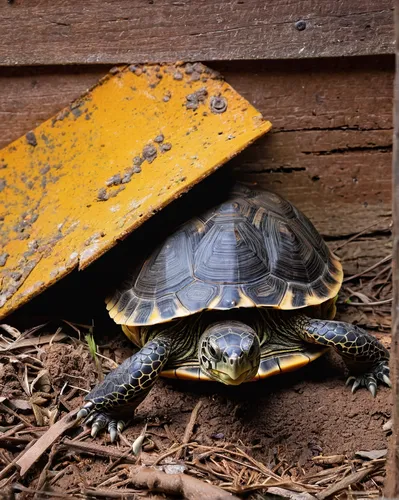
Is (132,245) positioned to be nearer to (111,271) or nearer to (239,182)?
(111,271)

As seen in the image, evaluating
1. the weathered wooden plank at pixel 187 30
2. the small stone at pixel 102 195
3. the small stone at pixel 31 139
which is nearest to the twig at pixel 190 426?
the small stone at pixel 102 195

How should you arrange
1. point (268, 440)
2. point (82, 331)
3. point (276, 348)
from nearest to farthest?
point (268, 440), point (276, 348), point (82, 331)

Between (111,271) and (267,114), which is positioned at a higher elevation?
(267,114)

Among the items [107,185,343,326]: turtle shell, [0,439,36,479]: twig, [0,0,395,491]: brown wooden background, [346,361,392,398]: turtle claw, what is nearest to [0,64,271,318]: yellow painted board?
[0,0,395,491]: brown wooden background

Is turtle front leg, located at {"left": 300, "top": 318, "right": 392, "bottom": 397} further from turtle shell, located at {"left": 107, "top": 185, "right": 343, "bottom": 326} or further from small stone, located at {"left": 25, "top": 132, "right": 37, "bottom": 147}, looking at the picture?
small stone, located at {"left": 25, "top": 132, "right": 37, "bottom": 147}

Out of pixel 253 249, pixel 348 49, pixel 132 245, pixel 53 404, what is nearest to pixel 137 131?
pixel 132 245

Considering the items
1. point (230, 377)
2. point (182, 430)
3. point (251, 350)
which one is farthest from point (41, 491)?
point (251, 350)

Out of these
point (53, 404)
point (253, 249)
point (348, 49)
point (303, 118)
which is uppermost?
point (348, 49)
